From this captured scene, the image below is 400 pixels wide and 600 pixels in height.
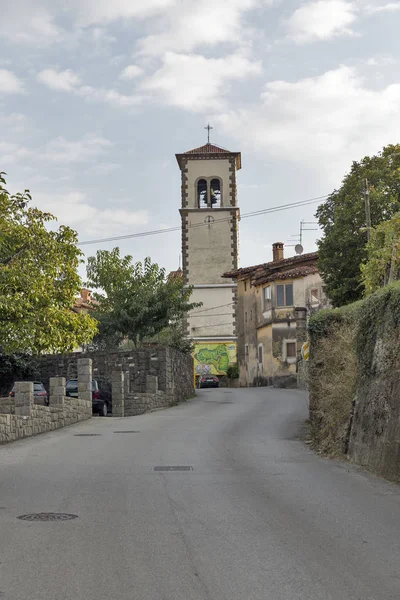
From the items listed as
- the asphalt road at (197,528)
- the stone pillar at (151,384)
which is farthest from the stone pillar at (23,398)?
the stone pillar at (151,384)

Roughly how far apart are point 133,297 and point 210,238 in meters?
26.0

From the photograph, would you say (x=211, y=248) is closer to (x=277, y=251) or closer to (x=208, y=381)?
(x=277, y=251)

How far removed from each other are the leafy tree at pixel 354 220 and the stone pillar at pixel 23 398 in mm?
22978

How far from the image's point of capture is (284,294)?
57562mm

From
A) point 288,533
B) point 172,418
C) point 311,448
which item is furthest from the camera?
point 172,418

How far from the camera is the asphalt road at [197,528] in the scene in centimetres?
556

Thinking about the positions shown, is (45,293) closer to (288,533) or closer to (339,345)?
(339,345)

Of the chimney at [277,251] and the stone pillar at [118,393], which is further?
the chimney at [277,251]

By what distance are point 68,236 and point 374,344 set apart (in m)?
11.4

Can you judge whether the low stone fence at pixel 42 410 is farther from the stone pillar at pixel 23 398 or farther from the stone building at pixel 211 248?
the stone building at pixel 211 248

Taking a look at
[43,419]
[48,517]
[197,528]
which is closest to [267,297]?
[43,419]

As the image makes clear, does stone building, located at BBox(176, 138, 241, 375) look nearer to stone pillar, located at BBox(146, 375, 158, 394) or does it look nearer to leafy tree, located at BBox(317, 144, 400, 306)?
leafy tree, located at BBox(317, 144, 400, 306)

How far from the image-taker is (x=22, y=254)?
2203 cm

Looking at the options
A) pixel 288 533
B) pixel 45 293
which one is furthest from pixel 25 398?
pixel 288 533
